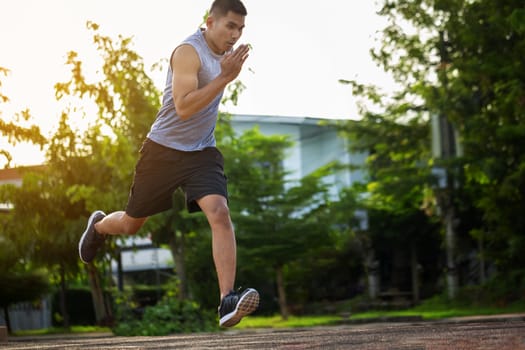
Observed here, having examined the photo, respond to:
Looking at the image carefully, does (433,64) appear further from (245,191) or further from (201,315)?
(201,315)

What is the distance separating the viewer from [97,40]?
59.0 feet

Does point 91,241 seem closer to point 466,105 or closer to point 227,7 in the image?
point 227,7

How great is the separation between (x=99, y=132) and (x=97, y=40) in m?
1.72

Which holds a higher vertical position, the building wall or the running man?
the building wall

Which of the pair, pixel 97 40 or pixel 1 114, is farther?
pixel 97 40

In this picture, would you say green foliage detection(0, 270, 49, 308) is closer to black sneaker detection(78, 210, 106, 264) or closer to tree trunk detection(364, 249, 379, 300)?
tree trunk detection(364, 249, 379, 300)

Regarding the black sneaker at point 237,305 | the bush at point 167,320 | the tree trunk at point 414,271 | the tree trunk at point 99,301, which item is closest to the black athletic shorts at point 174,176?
the black sneaker at point 237,305

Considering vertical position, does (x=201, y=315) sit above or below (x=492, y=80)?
below

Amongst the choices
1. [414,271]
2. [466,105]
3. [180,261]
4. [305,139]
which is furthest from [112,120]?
[305,139]

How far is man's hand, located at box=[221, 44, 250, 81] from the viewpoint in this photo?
498 cm

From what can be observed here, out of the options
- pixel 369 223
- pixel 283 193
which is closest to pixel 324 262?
pixel 369 223

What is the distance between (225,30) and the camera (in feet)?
17.5

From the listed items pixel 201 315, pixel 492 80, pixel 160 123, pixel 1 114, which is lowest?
pixel 201 315

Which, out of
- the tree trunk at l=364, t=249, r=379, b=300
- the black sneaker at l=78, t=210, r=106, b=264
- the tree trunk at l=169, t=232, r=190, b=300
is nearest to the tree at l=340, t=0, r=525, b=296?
the tree trunk at l=364, t=249, r=379, b=300
